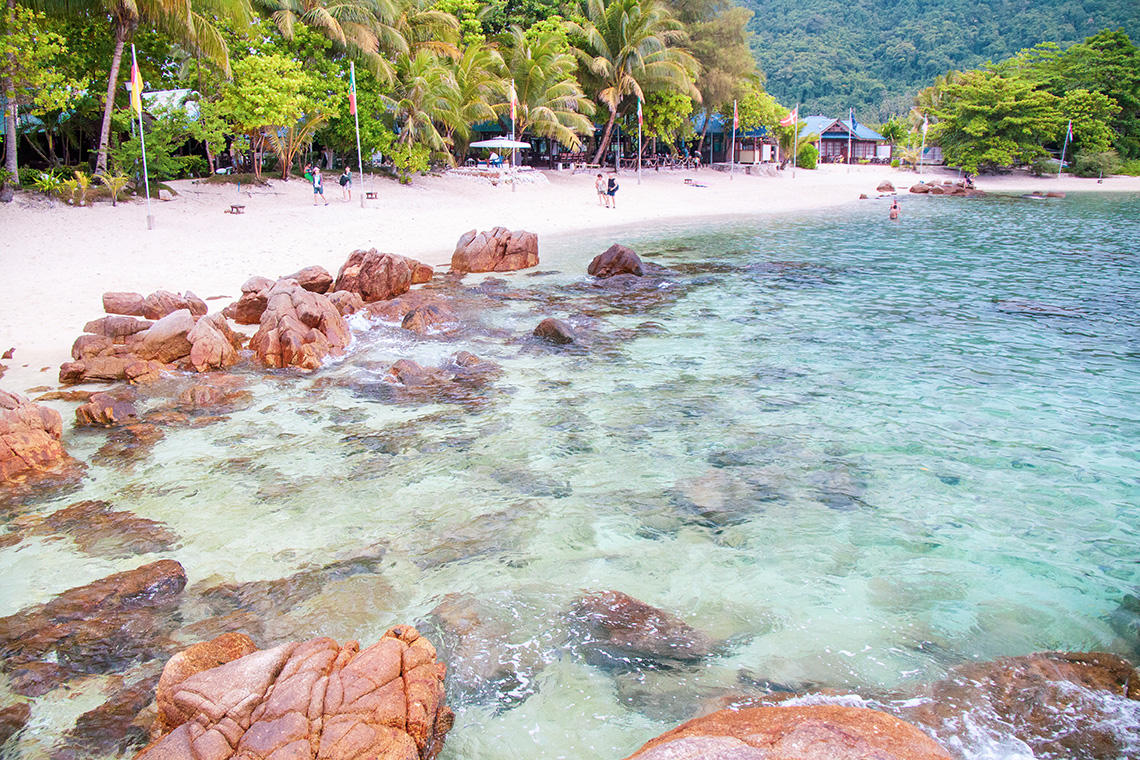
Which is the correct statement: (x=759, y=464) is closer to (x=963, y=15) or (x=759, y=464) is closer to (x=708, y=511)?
(x=708, y=511)

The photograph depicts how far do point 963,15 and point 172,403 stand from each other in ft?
425

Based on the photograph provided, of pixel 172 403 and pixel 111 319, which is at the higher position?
pixel 111 319

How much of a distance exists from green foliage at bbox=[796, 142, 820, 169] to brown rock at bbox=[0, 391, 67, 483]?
63943 mm

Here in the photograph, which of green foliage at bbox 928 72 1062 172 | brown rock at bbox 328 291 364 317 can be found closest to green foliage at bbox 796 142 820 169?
green foliage at bbox 928 72 1062 172

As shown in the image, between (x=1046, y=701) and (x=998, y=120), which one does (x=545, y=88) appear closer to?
(x=998, y=120)

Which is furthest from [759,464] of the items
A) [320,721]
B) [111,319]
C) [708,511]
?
[111,319]

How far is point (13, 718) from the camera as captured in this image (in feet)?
13.3

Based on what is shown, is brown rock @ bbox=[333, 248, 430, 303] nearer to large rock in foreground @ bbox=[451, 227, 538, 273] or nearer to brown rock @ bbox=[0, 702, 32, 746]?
large rock in foreground @ bbox=[451, 227, 538, 273]

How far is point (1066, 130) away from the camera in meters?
51.7

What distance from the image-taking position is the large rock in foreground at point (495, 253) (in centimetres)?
1892

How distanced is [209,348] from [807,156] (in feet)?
202

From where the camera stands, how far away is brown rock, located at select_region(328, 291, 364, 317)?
13266 millimetres

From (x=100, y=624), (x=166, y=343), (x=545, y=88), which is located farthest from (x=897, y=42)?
(x=100, y=624)

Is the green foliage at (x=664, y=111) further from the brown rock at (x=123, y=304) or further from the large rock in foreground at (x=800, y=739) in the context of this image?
the large rock in foreground at (x=800, y=739)
